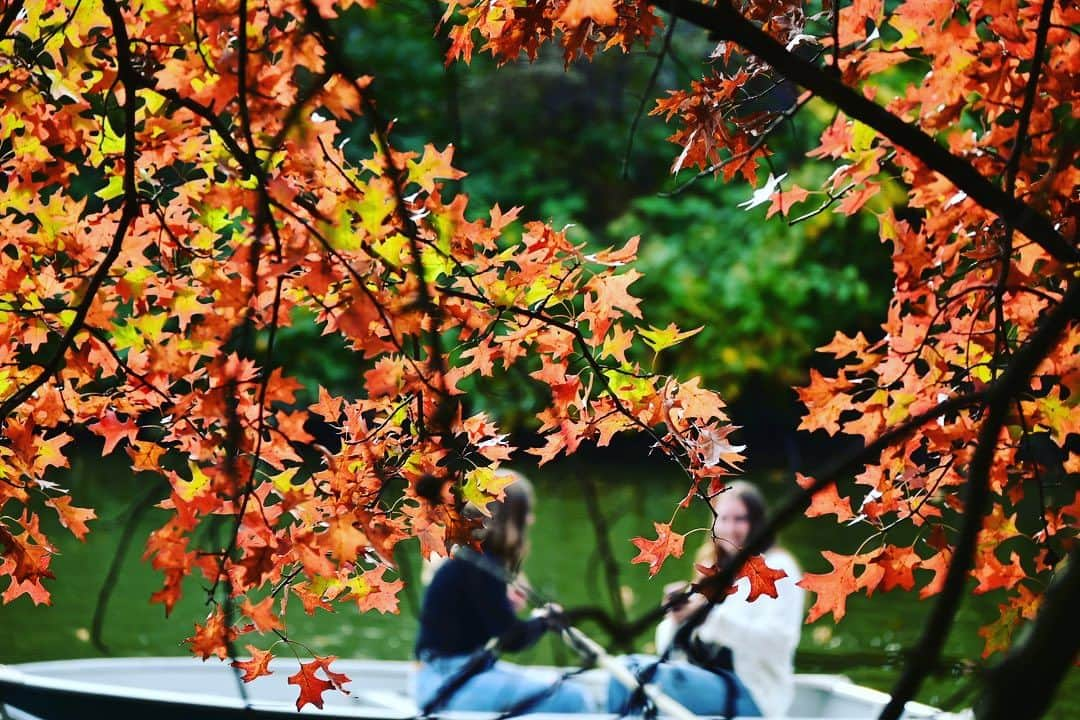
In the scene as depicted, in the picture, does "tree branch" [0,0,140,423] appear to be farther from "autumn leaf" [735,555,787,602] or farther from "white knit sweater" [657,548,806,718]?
"white knit sweater" [657,548,806,718]

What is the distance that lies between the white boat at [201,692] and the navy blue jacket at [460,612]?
261 mm

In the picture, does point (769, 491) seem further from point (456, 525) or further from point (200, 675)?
point (456, 525)

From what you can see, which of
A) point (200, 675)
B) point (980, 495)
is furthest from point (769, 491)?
point (980, 495)

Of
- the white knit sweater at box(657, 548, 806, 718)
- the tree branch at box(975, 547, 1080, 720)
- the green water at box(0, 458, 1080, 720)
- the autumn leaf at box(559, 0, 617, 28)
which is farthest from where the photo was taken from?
the green water at box(0, 458, 1080, 720)

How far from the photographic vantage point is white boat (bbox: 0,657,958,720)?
4.23m

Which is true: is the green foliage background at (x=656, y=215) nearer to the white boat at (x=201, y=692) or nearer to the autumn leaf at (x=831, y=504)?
the white boat at (x=201, y=692)

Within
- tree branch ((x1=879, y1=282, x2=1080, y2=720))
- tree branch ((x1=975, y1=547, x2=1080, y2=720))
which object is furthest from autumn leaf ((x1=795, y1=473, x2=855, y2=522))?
tree branch ((x1=975, y1=547, x2=1080, y2=720))

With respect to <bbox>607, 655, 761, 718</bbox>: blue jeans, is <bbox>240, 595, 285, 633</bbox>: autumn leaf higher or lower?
lower

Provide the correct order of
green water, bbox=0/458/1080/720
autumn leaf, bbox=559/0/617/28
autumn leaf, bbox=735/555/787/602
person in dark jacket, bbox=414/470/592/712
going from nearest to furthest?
1. autumn leaf, bbox=559/0/617/28
2. autumn leaf, bbox=735/555/787/602
3. person in dark jacket, bbox=414/470/592/712
4. green water, bbox=0/458/1080/720

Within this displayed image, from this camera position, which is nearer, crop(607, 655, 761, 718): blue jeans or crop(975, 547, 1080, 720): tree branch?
crop(975, 547, 1080, 720): tree branch

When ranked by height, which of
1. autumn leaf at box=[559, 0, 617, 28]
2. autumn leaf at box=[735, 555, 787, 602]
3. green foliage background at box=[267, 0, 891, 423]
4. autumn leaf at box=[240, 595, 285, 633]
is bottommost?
autumn leaf at box=[240, 595, 285, 633]

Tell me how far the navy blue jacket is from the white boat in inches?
10.3

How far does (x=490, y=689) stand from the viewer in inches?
172

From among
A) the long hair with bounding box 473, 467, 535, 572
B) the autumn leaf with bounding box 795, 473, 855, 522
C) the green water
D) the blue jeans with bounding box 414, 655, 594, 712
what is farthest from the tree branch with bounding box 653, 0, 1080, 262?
the green water
